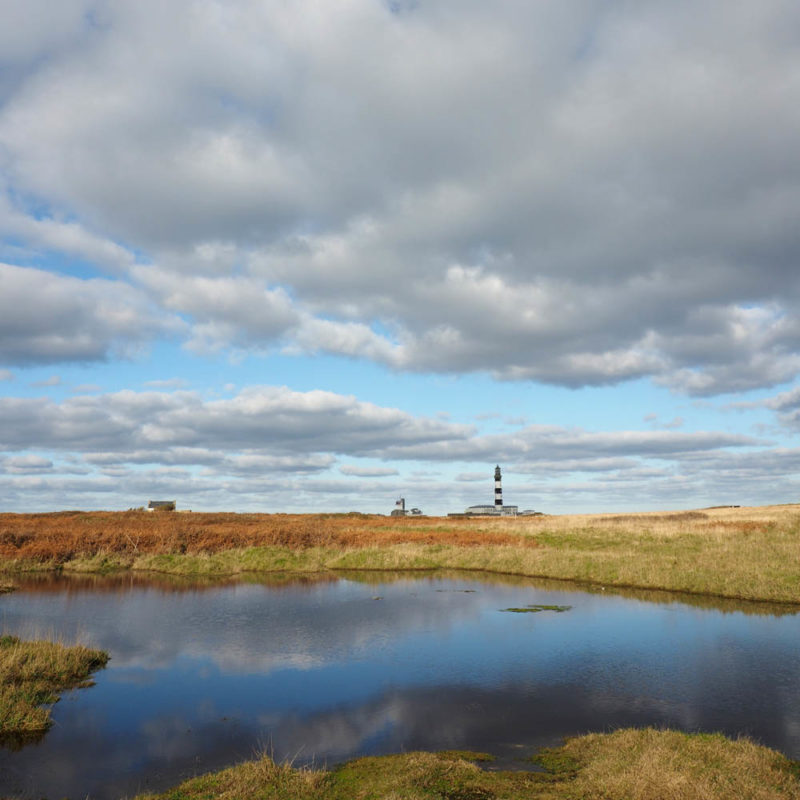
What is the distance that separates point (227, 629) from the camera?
24469 mm

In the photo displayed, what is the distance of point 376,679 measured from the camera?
1792 centimetres

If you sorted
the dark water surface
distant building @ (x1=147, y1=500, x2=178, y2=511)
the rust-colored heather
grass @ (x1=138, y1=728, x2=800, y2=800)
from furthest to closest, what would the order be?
distant building @ (x1=147, y1=500, x2=178, y2=511) < the rust-colored heather < the dark water surface < grass @ (x1=138, y1=728, x2=800, y2=800)

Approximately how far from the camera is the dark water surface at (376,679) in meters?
13.1

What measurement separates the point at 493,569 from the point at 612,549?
9336mm

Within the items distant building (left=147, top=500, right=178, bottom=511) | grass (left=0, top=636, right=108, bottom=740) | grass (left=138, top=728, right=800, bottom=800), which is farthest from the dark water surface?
distant building (left=147, top=500, right=178, bottom=511)

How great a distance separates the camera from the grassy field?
3531cm

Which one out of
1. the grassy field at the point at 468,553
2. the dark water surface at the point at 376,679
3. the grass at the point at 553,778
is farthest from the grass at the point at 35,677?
the grassy field at the point at 468,553

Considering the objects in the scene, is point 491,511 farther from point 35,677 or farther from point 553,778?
point 553,778

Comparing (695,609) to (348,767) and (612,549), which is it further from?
(348,767)

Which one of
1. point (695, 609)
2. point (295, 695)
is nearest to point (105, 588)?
point (295, 695)

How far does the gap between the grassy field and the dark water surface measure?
5.27 meters

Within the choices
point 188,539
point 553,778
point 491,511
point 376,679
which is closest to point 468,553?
point 188,539

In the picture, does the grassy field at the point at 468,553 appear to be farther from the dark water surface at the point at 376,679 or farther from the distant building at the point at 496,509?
the distant building at the point at 496,509

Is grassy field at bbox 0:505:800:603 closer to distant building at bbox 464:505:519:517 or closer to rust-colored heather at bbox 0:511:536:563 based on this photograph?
rust-colored heather at bbox 0:511:536:563
